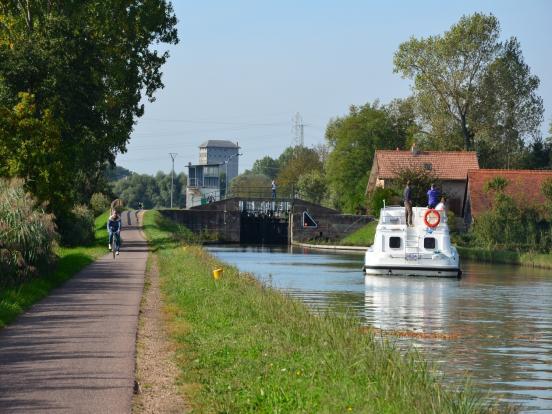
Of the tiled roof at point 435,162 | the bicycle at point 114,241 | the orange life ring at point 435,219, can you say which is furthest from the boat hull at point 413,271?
the tiled roof at point 435,162

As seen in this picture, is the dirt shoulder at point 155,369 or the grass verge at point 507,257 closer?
the dirt shoulder at point 155,369

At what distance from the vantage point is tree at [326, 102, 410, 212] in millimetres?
115812

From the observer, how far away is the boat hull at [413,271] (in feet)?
154

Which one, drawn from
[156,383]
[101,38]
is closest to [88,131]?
[101,38]

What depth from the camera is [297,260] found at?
6406 centimetres

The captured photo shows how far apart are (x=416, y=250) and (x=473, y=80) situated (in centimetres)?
4977

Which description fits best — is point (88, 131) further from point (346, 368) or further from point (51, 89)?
point (346, 368)

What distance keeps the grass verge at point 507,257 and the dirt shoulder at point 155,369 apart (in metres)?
36.3

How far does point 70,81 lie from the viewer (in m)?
46.0

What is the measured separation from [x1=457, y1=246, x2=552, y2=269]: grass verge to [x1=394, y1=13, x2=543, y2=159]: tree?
96.8 ft

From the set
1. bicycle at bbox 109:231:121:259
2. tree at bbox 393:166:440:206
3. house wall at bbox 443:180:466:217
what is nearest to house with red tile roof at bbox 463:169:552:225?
tree at bbox 393:166:440:206

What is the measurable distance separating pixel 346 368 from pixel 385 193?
70475 mm

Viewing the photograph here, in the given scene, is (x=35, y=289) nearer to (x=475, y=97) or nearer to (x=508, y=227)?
(x=508, y=227)

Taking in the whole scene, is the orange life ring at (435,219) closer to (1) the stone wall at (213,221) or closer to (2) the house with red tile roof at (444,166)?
(2) the house with red tile roof at (444,166)
